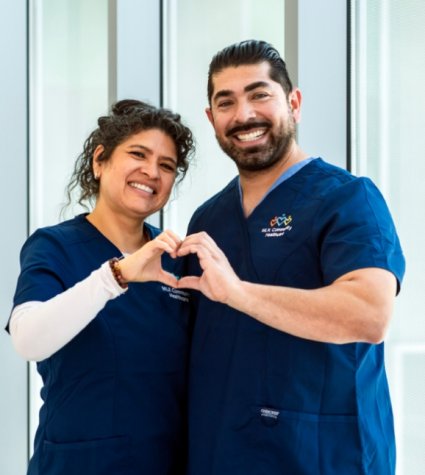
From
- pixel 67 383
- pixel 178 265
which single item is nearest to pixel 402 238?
pixel 178 265

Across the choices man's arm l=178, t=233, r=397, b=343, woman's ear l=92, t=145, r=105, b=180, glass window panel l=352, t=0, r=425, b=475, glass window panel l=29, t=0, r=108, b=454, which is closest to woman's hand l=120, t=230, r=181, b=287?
man's arm l=178, t=233, r=397, b=343

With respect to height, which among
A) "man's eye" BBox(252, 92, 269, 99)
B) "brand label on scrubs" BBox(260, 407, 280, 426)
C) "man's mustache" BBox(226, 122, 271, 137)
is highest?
"man's eye" BBox(252, 92, 269, 99)

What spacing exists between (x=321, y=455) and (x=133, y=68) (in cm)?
139

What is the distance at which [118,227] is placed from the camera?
1.50m

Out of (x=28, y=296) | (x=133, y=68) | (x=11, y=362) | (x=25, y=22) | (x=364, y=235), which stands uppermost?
(x=25, y=22)

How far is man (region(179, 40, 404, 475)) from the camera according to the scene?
107 centimetres

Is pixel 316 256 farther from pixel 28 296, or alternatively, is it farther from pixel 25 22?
pixel 25 22

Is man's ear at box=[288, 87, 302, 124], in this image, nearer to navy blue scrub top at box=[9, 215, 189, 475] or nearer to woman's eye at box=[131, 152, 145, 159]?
woman's eye at box=[131, 152, 145, 159]

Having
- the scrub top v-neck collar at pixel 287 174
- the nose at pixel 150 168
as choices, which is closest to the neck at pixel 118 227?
the nose at pixel 150 168

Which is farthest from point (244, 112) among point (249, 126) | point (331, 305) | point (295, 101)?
point (331, 305)

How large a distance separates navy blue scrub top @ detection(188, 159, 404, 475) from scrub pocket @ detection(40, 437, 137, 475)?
0.15m

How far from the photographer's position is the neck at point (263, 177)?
4.42 feet

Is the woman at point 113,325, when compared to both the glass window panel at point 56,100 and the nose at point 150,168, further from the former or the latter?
the glass window panel at point 56,100

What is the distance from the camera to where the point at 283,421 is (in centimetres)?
116
